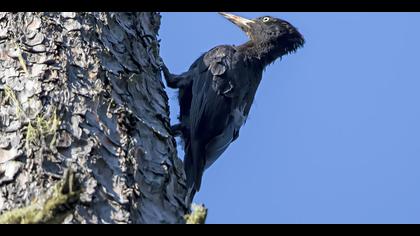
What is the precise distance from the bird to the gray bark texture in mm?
2062

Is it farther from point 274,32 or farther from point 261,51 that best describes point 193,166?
point 274,32

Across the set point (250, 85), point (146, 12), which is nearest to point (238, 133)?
point (250, 85)

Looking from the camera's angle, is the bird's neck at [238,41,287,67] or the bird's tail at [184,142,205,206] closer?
the bird's tail at [184,142,205,206]

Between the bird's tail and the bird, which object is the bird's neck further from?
the bird's tail

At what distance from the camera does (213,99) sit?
280 inches

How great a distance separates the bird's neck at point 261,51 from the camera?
25.7 ft

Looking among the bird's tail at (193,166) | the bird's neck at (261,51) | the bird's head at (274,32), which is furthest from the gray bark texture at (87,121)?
the bird's head at (274,32)

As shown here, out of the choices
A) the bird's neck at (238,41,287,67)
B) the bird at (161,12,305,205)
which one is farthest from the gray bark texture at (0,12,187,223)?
the bird's neck at (238,41,287,67)

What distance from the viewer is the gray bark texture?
357 cm

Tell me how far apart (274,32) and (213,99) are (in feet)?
4.66

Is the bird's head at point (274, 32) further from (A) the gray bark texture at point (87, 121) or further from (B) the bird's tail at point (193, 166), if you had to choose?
(A) the gray bark texture at point (87, 121)

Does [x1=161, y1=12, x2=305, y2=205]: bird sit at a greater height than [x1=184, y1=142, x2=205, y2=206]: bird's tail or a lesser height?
greater

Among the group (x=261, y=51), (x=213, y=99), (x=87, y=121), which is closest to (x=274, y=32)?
(x=261, y=51)
